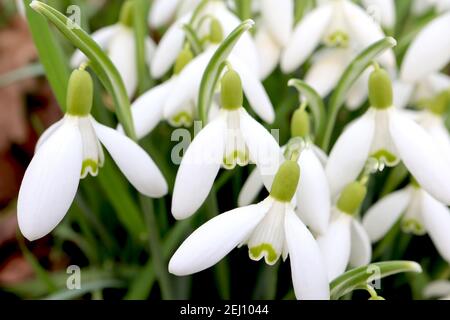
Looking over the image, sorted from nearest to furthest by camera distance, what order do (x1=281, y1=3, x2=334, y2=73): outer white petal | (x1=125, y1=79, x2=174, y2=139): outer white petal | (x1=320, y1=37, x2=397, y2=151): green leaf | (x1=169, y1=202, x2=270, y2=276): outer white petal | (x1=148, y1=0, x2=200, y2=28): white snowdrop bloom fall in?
(x1=169, y1=202, x2=270, y2=276): outer white petal → (x1=320, y1=37, x2=397, y2=151): green leaf → (x1=125, y1=79, x2=174, y2=139): outer white petal → (x1=281, y1=3, x2=334, y2=73): outer white petal → (x1=148, y1=0, x2=200, y2=28): white snowdrop bloom

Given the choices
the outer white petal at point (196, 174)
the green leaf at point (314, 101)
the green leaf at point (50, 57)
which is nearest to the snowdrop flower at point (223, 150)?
the outer white petal at point (196, 174)

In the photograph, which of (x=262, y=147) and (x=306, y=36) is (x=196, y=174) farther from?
(x=306, y=36)

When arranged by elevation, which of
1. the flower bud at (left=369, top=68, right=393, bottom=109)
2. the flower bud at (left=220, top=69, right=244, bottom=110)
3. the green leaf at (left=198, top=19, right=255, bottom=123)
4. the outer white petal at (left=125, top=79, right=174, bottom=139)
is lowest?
the flower bud at (left=220, top=69, right=244, bottom=110)

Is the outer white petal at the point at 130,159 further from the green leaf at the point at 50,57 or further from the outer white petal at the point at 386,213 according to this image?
the outer white petal at the point at 386,213

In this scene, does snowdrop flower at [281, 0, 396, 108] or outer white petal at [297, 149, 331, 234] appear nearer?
outer white petal at [297, 149, 331, 234]

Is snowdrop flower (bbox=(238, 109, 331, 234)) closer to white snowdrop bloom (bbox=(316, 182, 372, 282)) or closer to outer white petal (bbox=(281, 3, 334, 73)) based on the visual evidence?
white snowdrop bloom (bbox=(316, 182, 372, 282))

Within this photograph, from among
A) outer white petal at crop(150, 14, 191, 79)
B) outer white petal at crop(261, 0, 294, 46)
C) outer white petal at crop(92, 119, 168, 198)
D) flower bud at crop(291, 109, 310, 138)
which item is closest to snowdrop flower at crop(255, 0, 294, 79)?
outer white petal at crop(261, 0, 294, 46)
